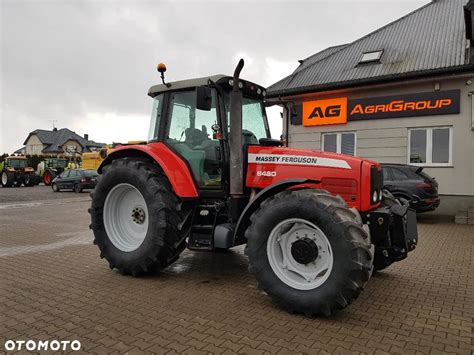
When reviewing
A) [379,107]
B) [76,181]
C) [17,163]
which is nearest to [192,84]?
[379,107]

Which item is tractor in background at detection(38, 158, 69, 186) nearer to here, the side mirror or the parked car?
the parked car

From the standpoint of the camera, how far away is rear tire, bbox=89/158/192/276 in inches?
185

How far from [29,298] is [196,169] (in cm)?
244

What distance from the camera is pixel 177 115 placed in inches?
207

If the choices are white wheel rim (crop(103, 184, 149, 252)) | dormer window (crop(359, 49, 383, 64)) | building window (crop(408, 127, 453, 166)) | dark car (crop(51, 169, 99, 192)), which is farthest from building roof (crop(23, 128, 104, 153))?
white wheel rim (crop(103, 184, 149, 252))

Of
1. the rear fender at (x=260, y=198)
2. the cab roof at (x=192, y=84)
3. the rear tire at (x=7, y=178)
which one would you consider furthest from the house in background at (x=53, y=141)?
the rear fender at (x=260, y=198)

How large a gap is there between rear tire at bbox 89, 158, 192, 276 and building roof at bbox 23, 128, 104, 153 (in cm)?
7021

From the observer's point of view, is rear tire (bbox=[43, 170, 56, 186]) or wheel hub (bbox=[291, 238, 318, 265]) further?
rear tire (bbox=[43, 170, 56, 186])

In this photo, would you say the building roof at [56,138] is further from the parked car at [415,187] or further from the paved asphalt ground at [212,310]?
the paved asphalt ground at [212,310]

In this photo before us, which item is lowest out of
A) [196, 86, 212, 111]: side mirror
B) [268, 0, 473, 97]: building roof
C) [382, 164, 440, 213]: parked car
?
[382, 164, 440, 213]: parked car

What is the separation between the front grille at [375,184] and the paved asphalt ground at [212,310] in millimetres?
1145

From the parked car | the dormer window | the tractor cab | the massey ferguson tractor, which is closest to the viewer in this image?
the massey ferguson tractor

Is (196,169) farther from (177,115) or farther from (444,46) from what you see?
(444,46)

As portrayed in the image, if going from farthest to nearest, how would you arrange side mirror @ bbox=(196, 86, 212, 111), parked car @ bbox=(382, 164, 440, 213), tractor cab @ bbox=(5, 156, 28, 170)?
tractor cab @ bbox=(5, 156, 28, 170) < parked car @ bbox=(382, 164, 440, 213) < side mirror @ bbox=(196, 86, 212, 111)
